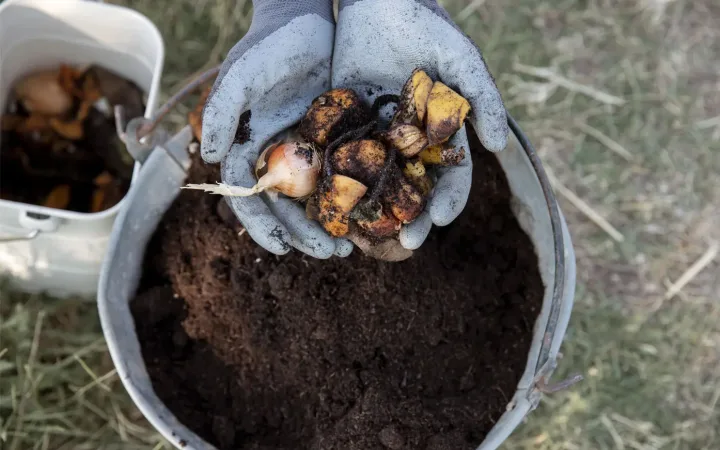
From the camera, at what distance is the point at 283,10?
1.22 metres

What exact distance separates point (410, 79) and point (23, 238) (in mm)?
982

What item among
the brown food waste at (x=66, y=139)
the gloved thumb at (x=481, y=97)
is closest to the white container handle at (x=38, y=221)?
the brown food waste at (x=66, y=139)

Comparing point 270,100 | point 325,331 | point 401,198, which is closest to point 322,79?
point 270,100

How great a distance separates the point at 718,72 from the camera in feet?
7.21

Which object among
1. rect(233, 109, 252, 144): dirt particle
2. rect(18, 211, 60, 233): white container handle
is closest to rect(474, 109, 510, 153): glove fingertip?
rect(233, 109, 252, 144): dirt particle

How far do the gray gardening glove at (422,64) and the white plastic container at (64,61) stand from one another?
0.51 m

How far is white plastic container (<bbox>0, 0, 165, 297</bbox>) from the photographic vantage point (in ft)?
4.87

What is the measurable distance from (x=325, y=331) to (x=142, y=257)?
1.50ft

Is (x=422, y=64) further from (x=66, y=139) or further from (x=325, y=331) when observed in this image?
(x=66, y=139)

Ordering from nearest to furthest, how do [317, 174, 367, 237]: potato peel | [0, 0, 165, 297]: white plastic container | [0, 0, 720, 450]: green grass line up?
[317, 174, 367, 237]: potato peel, [0, 0, 165, 297]: white plastic container, [0, 0, 720, 450]: green grass

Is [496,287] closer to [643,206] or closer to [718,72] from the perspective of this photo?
[643,206]

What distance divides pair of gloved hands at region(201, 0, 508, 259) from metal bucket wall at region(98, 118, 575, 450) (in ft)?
0.56

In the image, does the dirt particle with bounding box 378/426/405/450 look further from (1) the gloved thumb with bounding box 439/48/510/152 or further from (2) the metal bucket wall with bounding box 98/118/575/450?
(1) the gloved thumb with bounding box 439/48/510/152

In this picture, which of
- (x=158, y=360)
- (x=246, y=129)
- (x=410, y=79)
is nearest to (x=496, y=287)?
(x=410, y=79)
